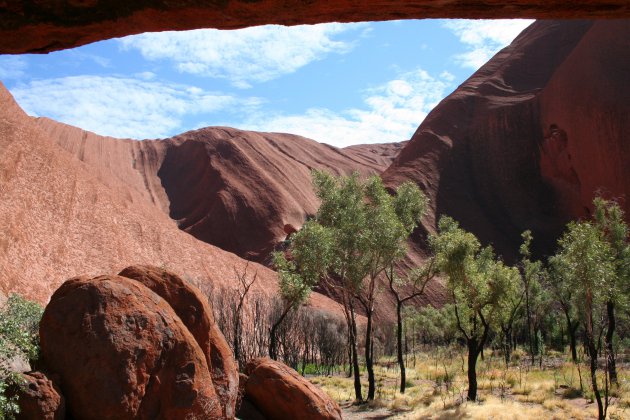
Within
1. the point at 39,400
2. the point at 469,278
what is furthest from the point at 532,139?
the point at 39,400

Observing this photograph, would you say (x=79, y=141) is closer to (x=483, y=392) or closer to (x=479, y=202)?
(x=479, y=202)

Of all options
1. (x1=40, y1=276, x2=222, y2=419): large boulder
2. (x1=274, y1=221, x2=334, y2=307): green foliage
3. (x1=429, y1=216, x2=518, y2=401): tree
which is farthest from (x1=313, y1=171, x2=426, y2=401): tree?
(x1=40, y1=276, x2=222, y2=419): large boulder

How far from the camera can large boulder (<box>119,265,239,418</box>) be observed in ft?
39.6

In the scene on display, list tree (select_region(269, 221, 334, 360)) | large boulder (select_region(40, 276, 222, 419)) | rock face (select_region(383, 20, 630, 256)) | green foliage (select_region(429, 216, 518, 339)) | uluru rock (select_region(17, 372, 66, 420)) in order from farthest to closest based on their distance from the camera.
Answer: rock face (select_region(383, 20, 630, 256))
tree (select_region(269, 221, 334, 360))
green foliage (select_region(429, 216, 518, 339))
large boulder (select_region(40, 276, 222, 419))
uluru rock (select_region(17, 372, 66, 420))

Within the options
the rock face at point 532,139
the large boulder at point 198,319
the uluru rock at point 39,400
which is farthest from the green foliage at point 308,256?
the rock face at point 532,139

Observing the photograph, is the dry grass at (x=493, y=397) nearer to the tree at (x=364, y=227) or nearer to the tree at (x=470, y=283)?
the tree at (x=470, y=283)

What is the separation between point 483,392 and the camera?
24.4m

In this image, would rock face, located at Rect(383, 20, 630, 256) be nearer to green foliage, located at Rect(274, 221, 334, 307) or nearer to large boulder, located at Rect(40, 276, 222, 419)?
green foliage, located at Rect(274, 221, 334, 307)

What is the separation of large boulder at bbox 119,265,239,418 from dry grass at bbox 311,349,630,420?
31.5 feet

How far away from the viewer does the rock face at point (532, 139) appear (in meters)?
60.4

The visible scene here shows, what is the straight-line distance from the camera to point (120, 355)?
1005 cm

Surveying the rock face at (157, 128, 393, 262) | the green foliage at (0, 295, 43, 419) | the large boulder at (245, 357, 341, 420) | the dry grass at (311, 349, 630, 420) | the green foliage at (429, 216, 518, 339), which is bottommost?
the dry grass at (311, 349, 630, 420)

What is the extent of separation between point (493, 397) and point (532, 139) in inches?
2237

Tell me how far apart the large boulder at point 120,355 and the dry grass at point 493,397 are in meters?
11.1
